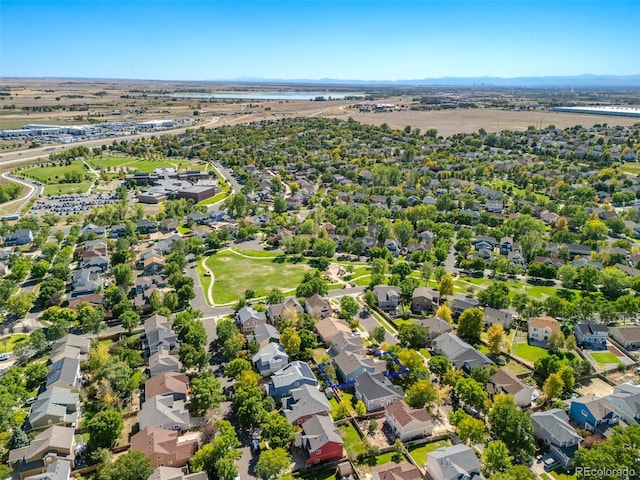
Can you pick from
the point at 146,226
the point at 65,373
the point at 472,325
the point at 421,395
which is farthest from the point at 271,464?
the point at 146,226

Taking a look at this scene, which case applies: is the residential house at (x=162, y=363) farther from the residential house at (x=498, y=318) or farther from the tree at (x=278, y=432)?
the residential house at (x=498, y=318)

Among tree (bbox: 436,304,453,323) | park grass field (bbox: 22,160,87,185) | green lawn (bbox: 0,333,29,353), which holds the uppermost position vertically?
park grass field (bbox: 22,160,87,185)

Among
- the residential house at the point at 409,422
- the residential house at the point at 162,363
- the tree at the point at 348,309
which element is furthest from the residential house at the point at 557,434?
the residential house at the point at 162,363

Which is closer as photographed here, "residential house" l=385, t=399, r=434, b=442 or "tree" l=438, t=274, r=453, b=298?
"residential house" l=385, t=399, r=434, b=442

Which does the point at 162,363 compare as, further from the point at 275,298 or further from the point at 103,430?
the point at 275,298

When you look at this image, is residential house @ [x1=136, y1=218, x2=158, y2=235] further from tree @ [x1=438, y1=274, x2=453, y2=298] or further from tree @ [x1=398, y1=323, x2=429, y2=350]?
tree @ [x1=398, y1=323, x2=429, y2=350]

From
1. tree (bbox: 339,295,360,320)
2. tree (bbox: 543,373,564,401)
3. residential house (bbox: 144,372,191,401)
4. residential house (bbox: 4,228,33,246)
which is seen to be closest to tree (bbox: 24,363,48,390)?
residential house (bbox: 144,372,191,401)
